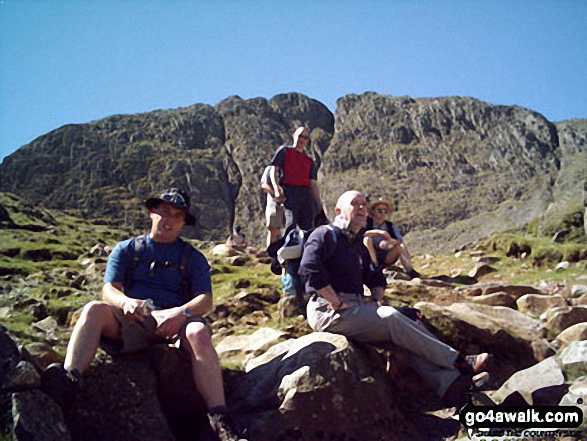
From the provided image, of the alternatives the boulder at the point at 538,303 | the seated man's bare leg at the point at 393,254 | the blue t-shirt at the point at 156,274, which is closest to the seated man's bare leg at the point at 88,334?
the blue t-shirt at the point at 156,274

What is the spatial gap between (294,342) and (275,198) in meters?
3.62

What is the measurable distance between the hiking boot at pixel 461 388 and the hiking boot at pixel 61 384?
142 inches

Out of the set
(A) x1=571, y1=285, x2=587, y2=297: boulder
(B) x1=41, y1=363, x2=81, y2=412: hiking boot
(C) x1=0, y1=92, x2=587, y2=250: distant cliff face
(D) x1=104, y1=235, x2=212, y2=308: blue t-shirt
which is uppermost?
(C) x1=0, y1=92, x2=587, y2=250: distant cliff face

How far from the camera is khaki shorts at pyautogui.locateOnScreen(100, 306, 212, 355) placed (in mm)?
4645

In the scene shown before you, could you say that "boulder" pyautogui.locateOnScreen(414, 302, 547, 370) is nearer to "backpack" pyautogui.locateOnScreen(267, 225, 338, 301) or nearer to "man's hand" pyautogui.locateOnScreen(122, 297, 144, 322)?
"backpack" pyautogui.locateOnScreen(267, 225, 338, 301)

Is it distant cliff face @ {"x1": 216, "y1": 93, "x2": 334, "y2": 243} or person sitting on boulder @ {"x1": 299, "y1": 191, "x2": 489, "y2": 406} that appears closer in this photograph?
person sitting on boulder @ {"x1": 299, "y1": 191, "x2": 489, "y2": 406}

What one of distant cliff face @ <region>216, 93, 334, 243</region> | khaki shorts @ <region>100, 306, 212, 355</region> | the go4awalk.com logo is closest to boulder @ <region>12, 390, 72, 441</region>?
khaki shorts @ <region>100, 306, 212, 355</region>

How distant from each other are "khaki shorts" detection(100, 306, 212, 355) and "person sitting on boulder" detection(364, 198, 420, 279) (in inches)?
153

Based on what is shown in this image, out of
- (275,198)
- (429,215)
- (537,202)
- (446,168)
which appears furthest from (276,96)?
(275,198)

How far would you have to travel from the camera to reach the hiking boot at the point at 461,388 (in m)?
4.98

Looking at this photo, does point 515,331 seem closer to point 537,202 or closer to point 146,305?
point 146,305

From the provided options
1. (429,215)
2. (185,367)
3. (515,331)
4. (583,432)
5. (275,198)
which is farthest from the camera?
(429,215)

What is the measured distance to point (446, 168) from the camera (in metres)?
76.6

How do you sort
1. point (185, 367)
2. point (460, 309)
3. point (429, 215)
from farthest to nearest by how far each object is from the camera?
1. point (429, 215)
2. point (460, 309)
3. point (185, 367)
